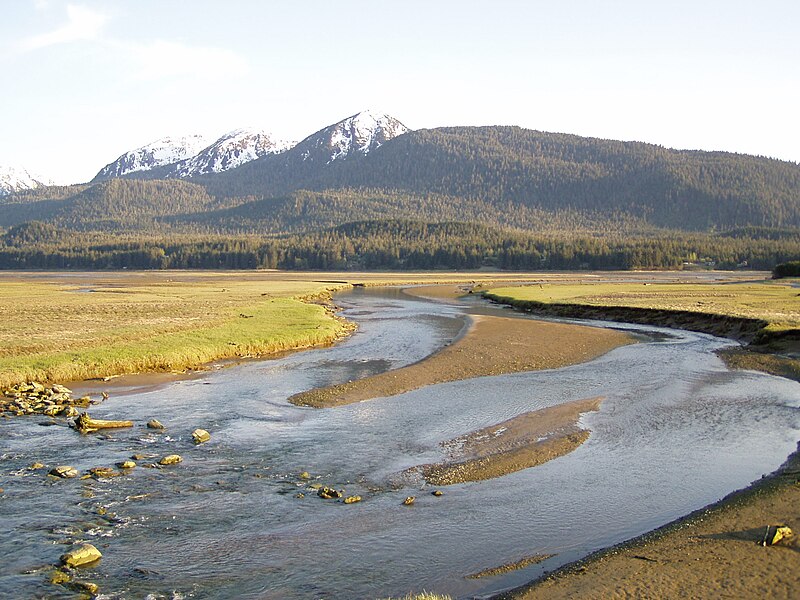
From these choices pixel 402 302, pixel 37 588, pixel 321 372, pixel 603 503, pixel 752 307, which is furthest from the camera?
pixel 402 302

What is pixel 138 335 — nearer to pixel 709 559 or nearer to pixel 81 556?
pixel 81 556

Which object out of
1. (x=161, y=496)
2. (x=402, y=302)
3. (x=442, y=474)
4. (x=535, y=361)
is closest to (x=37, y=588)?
(x=161, y=496)

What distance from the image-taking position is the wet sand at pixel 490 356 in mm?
31875

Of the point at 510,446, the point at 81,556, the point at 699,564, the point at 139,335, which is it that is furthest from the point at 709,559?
the point at 139,335

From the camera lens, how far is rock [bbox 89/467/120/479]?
19373mm

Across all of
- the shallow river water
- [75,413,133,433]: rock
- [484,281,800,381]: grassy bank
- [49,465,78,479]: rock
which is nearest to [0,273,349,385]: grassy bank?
the shallow river water

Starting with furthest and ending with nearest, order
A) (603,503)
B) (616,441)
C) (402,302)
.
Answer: (402,302), (616,441), (603,503)

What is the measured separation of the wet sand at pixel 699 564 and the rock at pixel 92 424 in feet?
56.5

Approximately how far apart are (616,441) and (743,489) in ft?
20.0

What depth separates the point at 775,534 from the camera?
A: 45.8ft

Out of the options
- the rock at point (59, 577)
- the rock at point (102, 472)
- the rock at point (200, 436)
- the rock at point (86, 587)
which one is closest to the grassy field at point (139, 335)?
the rock at point (200, 436)

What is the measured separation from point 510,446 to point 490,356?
1936 cm

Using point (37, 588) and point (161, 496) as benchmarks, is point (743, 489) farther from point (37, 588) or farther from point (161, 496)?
point (37, 588)

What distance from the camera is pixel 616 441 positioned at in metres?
23.8
